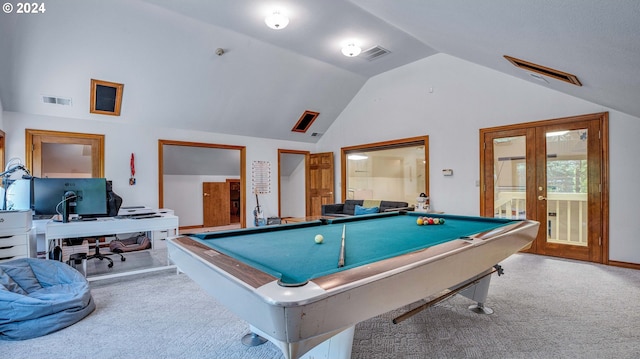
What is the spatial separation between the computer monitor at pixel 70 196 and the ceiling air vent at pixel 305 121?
13.2ft

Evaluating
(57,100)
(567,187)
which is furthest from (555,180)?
(57,100)

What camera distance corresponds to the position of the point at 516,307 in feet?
8.51

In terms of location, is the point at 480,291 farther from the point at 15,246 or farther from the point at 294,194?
the point at 294,194

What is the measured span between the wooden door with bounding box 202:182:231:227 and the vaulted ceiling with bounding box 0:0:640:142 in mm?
2158

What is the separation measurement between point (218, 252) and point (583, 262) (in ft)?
15.4

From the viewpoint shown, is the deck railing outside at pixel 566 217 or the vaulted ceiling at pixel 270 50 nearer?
the vaulted ceiling at pixel 270 50

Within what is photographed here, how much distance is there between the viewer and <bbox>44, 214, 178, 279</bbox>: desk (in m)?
3.07

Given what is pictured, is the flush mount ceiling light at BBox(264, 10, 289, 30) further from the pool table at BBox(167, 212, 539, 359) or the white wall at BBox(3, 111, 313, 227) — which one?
the white wall at BBox(3, 111, 313, 227)

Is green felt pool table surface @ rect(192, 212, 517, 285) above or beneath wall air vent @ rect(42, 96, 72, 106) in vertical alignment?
beneath

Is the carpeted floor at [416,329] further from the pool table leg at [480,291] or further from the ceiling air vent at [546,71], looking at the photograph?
the ceiling air vent at [546,71]

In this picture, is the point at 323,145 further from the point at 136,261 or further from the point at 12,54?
the point at 12,54

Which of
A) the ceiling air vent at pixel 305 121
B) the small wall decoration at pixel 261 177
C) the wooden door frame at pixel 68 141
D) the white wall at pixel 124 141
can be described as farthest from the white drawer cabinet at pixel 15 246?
the ceiling air vent at pixel 305 121

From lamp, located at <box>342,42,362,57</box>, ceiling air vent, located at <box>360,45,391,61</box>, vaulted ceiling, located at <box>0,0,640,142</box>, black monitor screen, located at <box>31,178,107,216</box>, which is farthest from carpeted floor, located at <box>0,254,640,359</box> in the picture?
ceiling air vent, located at <box>360,45,391,61</box>

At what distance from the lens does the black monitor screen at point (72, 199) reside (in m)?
3.27
